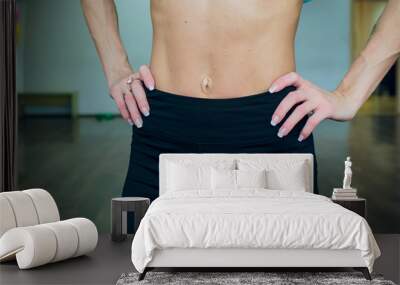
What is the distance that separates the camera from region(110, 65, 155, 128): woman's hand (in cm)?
606

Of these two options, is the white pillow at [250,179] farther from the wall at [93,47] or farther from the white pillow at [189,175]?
the wall at [93,47]

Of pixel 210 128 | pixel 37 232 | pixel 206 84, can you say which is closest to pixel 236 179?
pixel 210 128

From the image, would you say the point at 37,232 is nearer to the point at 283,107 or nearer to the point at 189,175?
the point at 189,175

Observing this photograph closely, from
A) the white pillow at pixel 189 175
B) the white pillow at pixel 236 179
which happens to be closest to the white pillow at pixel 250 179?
the white pillow at pixel 236 179

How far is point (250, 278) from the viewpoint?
448 cm

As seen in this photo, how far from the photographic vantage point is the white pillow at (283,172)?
18.8 feet

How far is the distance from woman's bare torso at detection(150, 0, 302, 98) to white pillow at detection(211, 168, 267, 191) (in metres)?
0.62

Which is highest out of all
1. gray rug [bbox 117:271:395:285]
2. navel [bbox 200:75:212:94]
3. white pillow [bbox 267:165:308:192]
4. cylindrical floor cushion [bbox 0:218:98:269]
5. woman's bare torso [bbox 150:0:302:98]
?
woman's bare torso [bbox 150:0:302:98]

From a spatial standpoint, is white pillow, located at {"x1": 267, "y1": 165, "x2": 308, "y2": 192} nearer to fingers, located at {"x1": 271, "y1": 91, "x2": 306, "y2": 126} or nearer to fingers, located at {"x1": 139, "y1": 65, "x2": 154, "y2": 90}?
fingers, located at {"x1": 271, "y1": 91, "x2": 306, "y2": 126}

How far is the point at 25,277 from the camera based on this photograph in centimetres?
459

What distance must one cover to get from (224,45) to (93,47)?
1209 mm

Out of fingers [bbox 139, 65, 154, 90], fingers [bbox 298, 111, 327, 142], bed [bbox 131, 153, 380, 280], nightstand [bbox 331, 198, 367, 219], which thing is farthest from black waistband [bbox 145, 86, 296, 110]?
bed [bbox 131, 153, 380, 280]

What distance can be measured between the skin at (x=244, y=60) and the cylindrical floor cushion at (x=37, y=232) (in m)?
1.19

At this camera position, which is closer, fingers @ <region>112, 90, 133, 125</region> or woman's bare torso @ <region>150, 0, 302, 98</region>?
woman's bare torso @ <region>150, 0, 302, 98</region>
